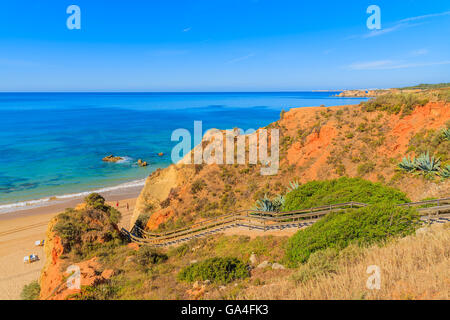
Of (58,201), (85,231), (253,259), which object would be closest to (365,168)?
(253,259)

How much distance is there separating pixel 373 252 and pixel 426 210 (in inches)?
146

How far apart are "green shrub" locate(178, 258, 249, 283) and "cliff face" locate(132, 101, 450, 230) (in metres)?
Result: 9.10

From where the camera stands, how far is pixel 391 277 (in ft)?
18.1

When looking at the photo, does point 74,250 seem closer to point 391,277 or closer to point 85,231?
point 85,231

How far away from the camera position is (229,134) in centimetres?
2470

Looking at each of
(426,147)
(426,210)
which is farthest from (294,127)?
(426,210)

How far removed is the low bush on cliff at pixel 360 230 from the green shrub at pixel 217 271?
70.4 inches

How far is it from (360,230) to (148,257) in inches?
336

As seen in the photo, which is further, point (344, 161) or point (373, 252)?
point (344, 161)

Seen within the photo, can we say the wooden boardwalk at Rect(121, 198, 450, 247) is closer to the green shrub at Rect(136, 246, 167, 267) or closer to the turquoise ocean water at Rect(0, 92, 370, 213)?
the green shrub at Rect(136, 246, 167, 267)

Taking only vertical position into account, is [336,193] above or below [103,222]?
above

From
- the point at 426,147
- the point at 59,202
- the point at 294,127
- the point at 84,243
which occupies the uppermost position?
the point at 294,127

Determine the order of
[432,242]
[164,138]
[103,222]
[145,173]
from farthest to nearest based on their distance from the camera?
1. [164,138]
2. [145,173]
3. [103,222]
4. [432,242]
